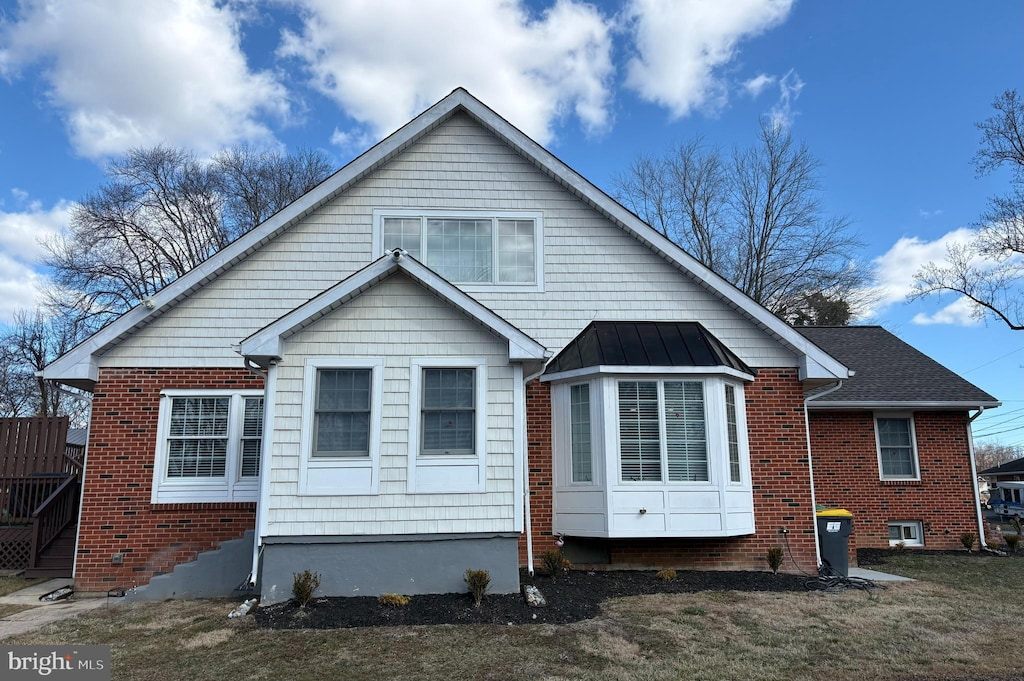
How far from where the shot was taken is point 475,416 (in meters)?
8.46

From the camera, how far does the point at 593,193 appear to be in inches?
429

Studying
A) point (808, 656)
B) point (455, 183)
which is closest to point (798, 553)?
point (808, 656)

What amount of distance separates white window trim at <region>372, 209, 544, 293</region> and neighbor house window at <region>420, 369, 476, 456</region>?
8.09 feet

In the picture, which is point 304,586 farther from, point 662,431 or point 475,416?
point 662,431

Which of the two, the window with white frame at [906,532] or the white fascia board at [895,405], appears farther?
the window with white frame at [906,532]

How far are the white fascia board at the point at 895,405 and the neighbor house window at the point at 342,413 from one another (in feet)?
29.1

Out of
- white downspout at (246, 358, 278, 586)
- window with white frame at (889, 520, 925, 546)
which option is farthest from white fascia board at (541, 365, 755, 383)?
window with white frame at (889, 520, 925, 546)

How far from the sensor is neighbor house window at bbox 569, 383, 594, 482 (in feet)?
32.4

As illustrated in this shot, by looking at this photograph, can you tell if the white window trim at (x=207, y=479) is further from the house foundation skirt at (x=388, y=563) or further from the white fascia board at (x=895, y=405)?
the white fascia board at (x=895, y=405)

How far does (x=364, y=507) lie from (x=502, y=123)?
6451 mm

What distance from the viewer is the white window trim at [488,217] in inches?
424

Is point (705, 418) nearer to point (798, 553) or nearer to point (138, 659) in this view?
point (798, 553)

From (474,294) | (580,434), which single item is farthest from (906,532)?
(474,294)

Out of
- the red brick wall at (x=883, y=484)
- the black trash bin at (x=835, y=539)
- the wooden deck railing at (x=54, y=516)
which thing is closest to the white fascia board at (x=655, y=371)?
the black trash bin at (x=835, y=539)
